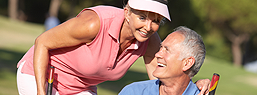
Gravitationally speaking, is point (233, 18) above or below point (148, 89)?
above

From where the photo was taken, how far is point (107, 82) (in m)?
10.1

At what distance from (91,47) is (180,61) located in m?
0.71

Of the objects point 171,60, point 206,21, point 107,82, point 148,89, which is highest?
point 206,21

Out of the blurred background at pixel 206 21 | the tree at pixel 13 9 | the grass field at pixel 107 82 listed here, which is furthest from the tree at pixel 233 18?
the tree at pixel 13 9

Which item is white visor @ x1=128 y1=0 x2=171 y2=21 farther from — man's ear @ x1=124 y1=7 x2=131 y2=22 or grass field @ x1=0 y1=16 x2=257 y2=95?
grass field @ x1=0 y1=16 x2=257 y2=95

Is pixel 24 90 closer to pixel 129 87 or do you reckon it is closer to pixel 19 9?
pixel 129 87

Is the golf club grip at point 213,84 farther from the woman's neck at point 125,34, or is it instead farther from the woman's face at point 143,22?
the woman's neck at point 125,34

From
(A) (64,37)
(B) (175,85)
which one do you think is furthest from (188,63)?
(A) (64,37)

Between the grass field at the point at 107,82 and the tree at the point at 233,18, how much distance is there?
10886 millimetres

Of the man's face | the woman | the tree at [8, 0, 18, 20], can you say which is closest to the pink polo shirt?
the woman

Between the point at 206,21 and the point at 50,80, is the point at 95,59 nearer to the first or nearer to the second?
the point at 50,80

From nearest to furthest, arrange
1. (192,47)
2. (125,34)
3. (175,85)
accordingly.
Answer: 1. (192,47)
2. (175,85)
3. (125,34)

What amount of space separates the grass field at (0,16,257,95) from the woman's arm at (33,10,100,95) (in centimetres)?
445

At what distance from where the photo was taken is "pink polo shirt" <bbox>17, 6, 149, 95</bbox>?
8.59 ft
